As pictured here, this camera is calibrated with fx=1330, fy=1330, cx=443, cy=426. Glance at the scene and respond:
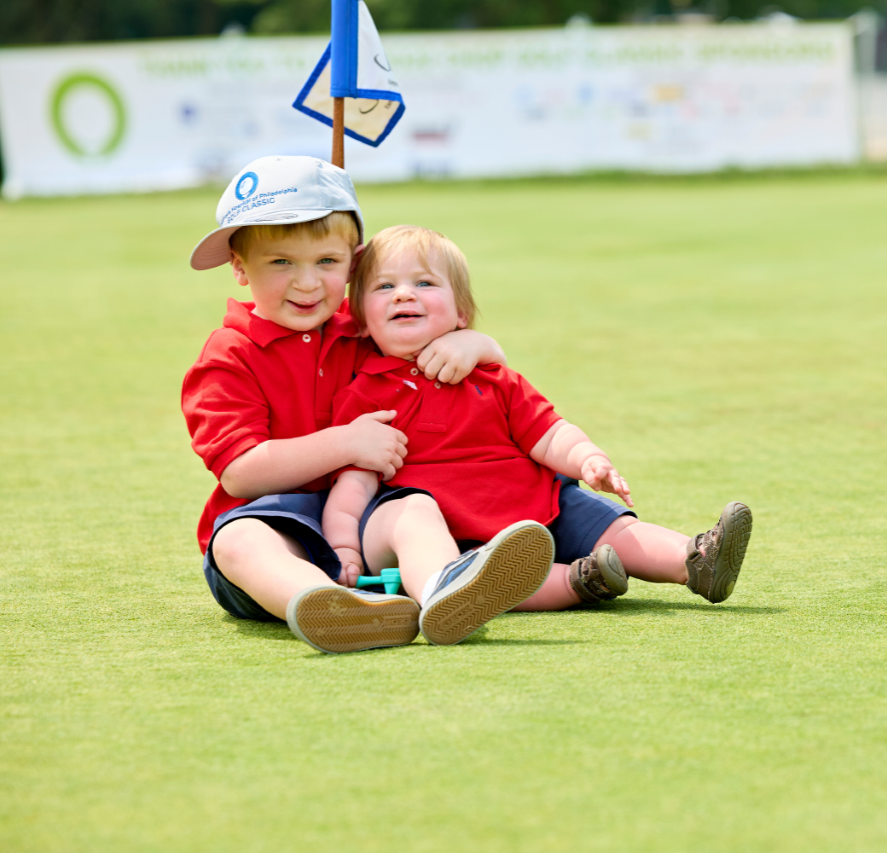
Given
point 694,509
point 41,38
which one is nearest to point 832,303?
point 694,509

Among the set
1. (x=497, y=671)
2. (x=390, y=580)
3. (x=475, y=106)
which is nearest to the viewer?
(x=497, y=671)

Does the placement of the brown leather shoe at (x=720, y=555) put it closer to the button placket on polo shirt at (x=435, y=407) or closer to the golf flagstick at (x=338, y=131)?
the button placket on polo shirt at (x=435, y=407)

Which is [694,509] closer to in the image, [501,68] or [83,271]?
[83,271]

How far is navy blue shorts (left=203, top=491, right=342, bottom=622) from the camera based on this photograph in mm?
2588

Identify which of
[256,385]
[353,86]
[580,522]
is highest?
[353,86]

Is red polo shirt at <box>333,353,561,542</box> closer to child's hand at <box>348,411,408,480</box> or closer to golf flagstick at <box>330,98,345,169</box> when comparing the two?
child's hand at <box>348,411,408,480</box>

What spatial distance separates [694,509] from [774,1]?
120ft

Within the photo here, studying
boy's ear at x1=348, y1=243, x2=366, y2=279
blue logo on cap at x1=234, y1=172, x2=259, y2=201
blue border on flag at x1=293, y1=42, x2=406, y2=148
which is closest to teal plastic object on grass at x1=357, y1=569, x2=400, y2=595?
boy's ear at x1=348, y1=243, x2=366, y2=279

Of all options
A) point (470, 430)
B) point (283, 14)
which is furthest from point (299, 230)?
point (283, 14)

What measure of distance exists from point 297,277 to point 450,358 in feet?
1.20

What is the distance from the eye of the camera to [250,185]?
9.26 ft

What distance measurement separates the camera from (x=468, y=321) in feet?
9.67

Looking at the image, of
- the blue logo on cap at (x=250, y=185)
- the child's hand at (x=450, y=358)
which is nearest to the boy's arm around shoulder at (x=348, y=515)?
the child's hand at (x=450, y=358)

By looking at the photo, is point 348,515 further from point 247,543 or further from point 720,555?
point 720,555
